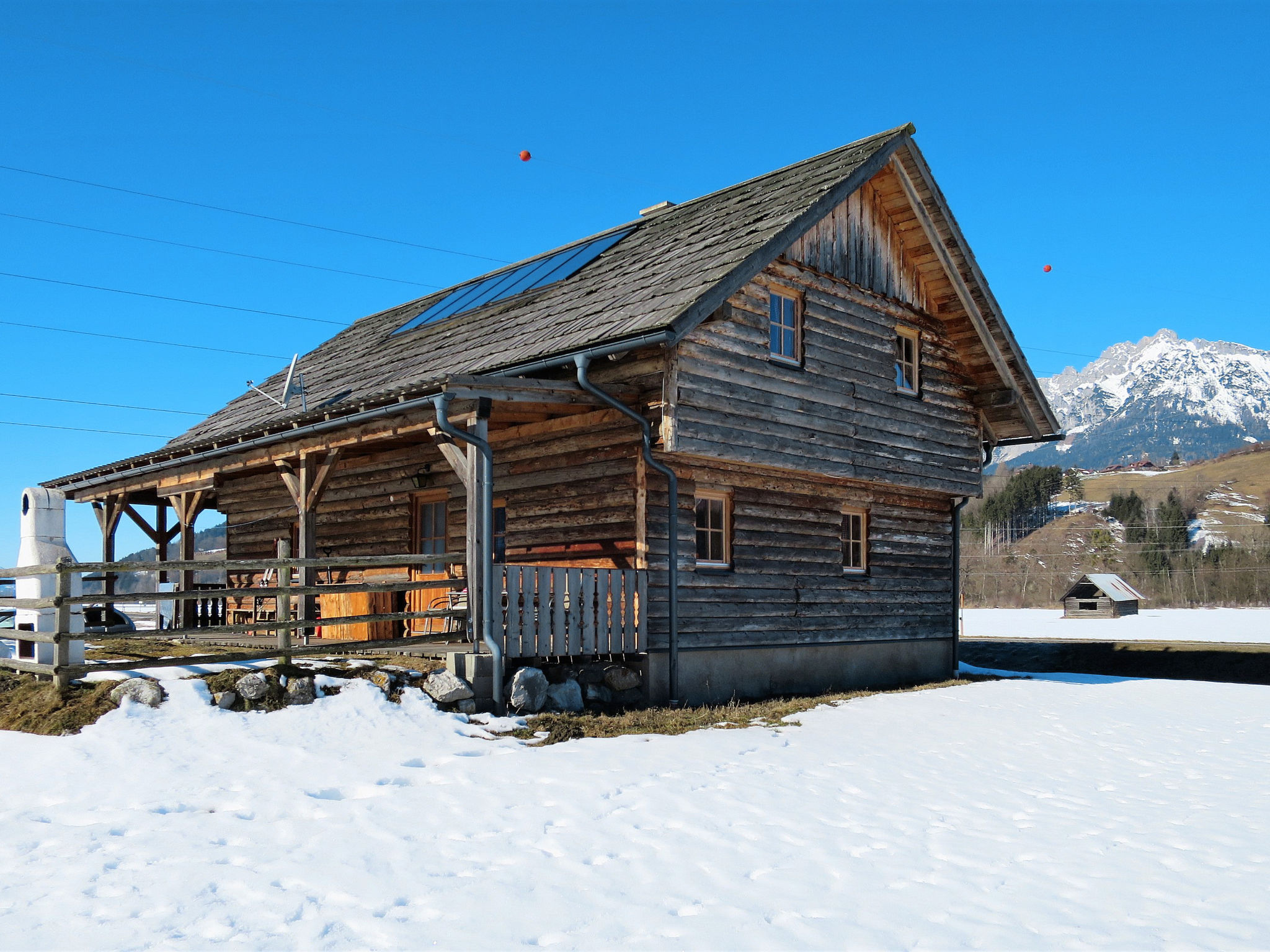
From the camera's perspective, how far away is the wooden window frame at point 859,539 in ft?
57.6

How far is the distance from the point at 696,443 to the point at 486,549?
3.17 m

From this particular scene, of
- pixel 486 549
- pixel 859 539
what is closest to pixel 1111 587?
pixel 859 539

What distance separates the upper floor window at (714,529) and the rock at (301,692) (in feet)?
18.2

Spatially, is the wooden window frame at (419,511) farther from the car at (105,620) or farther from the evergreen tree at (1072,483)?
the evergreen tree at (1072,483)

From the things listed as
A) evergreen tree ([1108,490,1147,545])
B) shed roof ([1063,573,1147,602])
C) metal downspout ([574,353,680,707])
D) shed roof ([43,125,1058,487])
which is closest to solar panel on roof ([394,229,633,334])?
shed roof ([43,125,1058,487])

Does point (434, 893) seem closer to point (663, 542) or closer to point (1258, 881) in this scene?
point (1258, 881)

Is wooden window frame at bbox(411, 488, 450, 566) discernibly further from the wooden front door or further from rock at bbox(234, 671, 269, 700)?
rock at bbox(234, 671, 269, 700)

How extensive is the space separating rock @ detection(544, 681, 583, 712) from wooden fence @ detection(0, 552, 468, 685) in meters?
1.39

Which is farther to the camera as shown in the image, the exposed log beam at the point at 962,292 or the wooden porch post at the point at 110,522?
the wooden porch post at the point at 110,522

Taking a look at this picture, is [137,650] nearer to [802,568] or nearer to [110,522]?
[110,522]

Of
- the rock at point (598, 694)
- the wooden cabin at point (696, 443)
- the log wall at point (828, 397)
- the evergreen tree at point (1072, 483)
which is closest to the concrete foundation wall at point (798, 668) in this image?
the wooden cabin at point (696, 443)

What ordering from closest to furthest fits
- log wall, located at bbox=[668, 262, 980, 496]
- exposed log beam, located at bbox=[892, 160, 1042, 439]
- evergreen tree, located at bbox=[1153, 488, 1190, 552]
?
log wall, located at bbox=[668, 262, 980, 496]
exposed log beam, located at bbox=[892, 160, 1042, 439]
evergreen tree, located at bbox=[1153, 488, 1190, 552]

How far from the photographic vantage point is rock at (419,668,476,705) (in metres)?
11.2

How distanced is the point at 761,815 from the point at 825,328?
9.84 m
